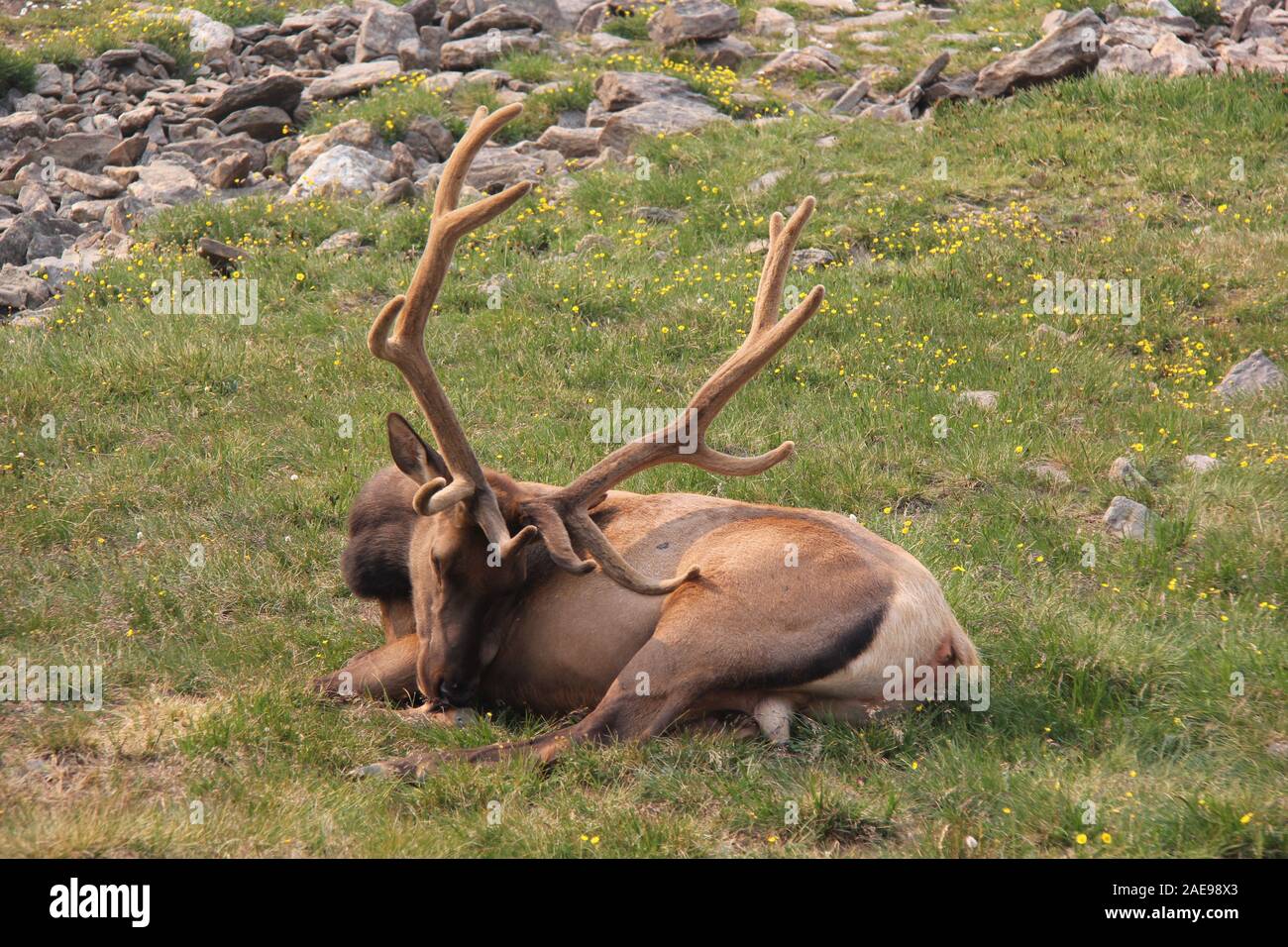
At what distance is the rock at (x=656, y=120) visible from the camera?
13227 millimetres

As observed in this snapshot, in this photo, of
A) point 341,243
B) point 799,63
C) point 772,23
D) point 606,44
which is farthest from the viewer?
point 772,23

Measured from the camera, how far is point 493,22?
16453 millimetres

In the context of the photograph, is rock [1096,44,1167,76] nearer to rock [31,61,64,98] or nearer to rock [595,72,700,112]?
rock [595,72,700,112]

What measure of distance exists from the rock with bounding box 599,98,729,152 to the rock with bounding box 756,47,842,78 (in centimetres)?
174

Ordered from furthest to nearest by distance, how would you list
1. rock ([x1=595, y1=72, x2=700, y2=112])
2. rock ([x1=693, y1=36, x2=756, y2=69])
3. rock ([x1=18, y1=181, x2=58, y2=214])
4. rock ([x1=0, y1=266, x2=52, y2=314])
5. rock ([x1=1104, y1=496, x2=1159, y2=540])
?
rock ([x1=693, y1=36, x2=756, y2=69])
rock ([x1=595, y1=72, x2=700, y2=112])
rock ([x1=18, y1=181, x2=58, y2=214])
rock ([x1=0, y1=266, x2=52, y2=314])
rock ([x1=1104, y1=496, x2=1159, y2=540])

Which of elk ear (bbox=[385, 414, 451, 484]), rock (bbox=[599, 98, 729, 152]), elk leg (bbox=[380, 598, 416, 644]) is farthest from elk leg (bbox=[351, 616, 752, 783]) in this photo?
rock (bbox=[599, 98, 729, 152])

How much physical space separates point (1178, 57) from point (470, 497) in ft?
35.2

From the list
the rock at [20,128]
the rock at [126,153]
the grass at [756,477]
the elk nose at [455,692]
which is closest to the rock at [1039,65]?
the grass at [756,477]

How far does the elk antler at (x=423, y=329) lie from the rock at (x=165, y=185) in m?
7.61

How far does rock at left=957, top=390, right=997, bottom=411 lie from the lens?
8.91 metres

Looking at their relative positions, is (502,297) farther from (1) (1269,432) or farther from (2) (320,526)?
(1) (1269,432)

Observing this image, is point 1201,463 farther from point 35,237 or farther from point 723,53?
point 35,237

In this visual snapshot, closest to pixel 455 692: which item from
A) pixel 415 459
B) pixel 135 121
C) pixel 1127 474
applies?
pixel 415 459

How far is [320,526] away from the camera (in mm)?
7836
